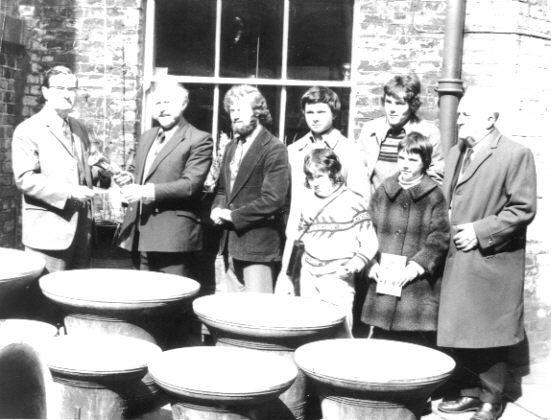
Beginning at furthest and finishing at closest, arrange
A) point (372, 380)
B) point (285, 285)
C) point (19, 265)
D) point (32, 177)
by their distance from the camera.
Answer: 1. point (32, 177)
2. point (285, 285)
3. point (19, 265)
4. point (372, 380)

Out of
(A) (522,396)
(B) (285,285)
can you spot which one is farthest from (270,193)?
(A) (522,396)

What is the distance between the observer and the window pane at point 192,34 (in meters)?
6.25

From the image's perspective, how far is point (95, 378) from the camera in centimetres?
396

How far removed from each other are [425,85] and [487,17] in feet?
2.18

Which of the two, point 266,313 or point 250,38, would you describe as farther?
point 250,38

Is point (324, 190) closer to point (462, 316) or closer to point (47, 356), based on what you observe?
point (462, 316)

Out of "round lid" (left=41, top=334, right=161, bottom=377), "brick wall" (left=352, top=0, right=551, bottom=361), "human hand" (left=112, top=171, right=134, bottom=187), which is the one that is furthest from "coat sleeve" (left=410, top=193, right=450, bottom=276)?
"human hand" (left=112, top=171, right=134, bottom=187)

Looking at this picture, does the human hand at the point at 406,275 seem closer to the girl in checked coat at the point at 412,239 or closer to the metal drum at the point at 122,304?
the girl in checked coat at the point at 412,239

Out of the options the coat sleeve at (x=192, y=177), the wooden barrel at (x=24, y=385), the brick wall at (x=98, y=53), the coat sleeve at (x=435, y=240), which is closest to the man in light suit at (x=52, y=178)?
the coat sleeve at (x=192, y=177)

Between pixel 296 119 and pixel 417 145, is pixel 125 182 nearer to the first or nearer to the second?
pixel 296 119

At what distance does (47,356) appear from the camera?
401 centimetres

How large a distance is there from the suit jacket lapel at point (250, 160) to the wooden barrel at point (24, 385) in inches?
78.0

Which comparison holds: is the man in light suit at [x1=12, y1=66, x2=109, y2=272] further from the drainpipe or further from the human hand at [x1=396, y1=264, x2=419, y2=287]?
the drainpipe

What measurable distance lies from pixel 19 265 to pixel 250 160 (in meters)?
1.57
